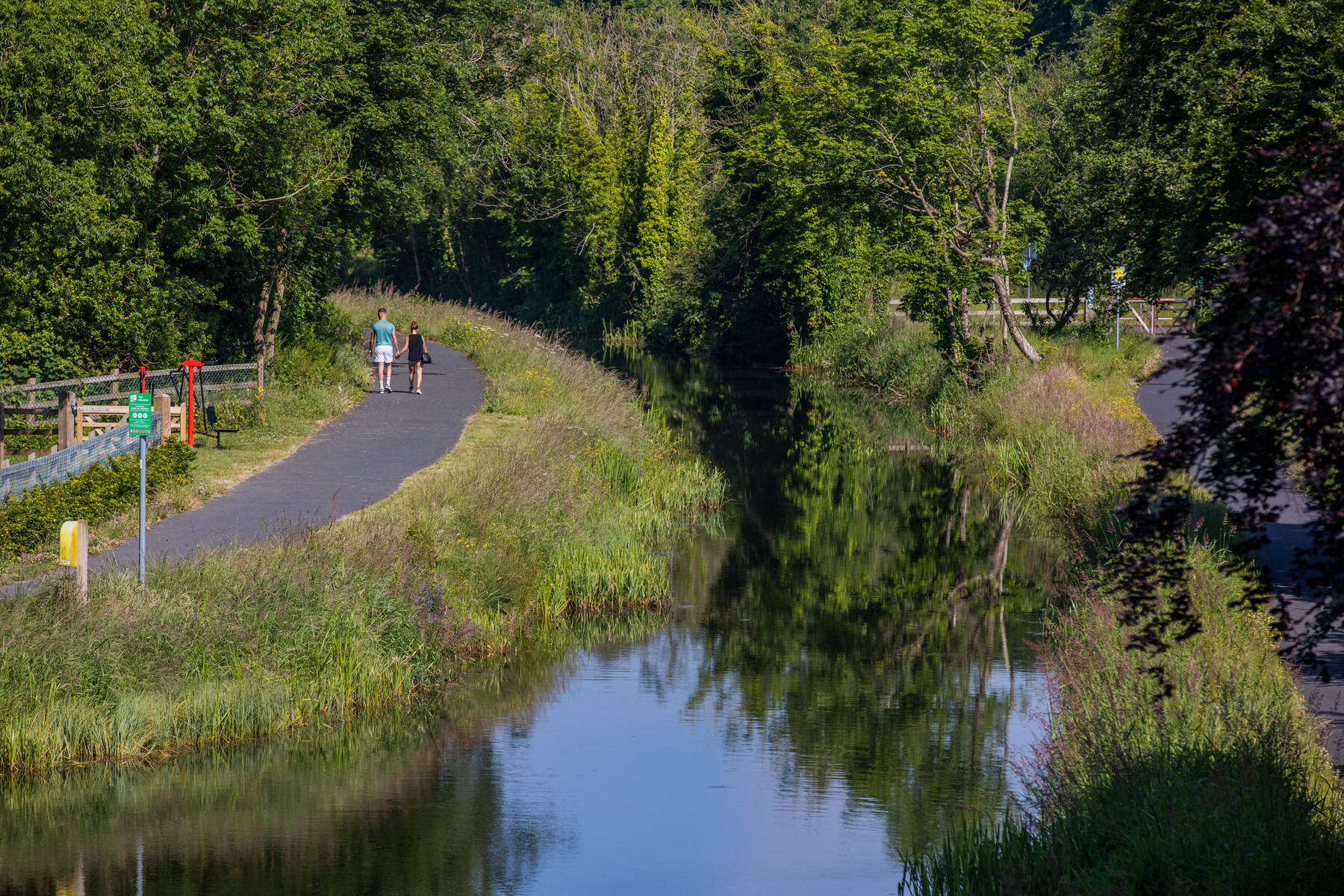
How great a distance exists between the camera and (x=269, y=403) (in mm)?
29719

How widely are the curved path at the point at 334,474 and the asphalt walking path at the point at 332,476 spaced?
0.02m

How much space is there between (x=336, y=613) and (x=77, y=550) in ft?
8.51

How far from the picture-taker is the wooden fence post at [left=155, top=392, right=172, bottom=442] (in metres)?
24.8

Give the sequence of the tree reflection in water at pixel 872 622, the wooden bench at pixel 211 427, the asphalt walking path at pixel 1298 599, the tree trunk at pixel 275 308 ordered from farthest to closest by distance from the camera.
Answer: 1. the tree trunk at pixel 275 308
2. the wooden bench at pixel 211 427
3. the tree reflection in water at pixel 872 622
4. the asphalt walking path at pixel 1298 599

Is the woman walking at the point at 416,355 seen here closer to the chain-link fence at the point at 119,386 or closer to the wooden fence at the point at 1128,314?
the chain-link fence at the point at 119,386

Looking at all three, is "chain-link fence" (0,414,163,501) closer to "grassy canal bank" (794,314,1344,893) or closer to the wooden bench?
the wooden bench

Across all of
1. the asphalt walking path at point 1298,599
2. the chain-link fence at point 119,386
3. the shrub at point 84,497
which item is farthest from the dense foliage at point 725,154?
the shrub at point 84,497

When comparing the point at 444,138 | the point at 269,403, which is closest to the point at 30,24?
the point at 269,403

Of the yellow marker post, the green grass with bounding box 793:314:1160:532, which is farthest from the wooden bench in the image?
the green grass with bounding box 793:314:1160:532

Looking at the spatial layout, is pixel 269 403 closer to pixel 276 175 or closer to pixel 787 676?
pixel 276 175

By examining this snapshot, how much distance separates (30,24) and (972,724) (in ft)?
62.8

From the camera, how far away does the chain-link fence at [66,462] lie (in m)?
18.2

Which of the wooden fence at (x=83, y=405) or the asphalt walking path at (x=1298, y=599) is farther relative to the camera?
the wooden fence at (x=83, y=405)

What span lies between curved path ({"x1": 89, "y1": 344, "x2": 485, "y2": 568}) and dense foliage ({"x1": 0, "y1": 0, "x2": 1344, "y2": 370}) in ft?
13.2
